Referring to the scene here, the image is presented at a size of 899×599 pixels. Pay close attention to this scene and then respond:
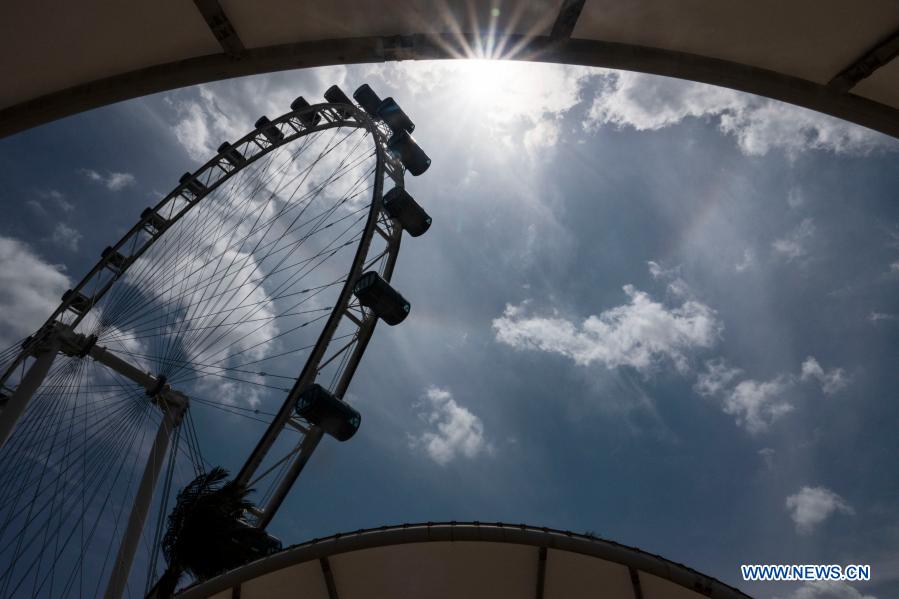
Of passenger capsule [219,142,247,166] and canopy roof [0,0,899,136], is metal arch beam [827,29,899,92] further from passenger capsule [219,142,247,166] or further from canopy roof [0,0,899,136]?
passenger capsule [219,142,247,166]

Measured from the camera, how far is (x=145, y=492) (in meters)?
13.5

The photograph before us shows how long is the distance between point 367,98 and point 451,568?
1798 centimetres

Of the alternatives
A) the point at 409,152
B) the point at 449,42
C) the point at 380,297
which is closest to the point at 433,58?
the point at 449,42

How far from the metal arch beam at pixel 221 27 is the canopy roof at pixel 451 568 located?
15.9 feet

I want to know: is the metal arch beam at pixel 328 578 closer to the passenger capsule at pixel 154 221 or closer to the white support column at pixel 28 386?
the white support column at pixel 28 386


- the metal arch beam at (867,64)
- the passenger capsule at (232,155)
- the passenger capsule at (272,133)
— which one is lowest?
the metal arch beam at (867,64)

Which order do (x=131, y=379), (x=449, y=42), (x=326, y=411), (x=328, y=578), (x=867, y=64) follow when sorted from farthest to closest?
(x=131, y=379) → (x=326, y=411) → (x=328, y=578) → (x=449, y=42) → (x=867, y=64)

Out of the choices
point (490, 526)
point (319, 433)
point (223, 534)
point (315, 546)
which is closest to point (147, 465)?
point (319, 433)

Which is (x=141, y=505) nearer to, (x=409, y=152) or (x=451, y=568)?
(x=451, y=568)

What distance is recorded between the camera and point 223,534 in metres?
7.73

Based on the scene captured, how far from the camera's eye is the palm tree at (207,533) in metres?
7.42

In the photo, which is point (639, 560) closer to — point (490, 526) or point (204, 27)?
point (490, 526)

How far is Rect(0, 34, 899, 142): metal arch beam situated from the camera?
349 centimetres

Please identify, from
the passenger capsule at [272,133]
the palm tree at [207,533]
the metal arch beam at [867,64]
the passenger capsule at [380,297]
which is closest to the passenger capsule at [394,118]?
the passenger capsule at [272,133]
